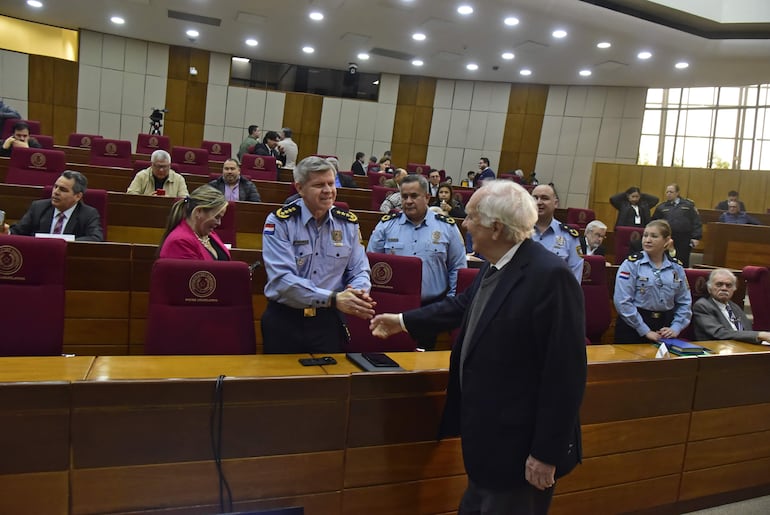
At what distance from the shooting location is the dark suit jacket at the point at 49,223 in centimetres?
366

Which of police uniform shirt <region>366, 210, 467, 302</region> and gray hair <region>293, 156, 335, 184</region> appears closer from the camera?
gray hair <region>293, 156, 335, 184</region>

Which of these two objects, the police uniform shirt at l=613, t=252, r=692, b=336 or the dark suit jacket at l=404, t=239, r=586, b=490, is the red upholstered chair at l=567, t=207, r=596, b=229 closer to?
the police uniform shirt at l=613, t=252, r=692, b=336

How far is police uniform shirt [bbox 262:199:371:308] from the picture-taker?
2.13 metres

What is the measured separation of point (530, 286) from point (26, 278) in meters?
2.07

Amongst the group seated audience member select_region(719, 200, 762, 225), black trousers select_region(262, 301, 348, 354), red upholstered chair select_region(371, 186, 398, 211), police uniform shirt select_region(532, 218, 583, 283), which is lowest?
black trousers select_region(262, 301, 348, 354)

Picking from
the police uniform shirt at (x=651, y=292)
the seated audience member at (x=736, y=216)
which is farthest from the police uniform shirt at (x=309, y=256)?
the seated audience member at (x=736, y=216)

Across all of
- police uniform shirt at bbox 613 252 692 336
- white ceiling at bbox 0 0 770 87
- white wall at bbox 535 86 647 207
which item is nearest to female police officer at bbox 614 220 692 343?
police uniform shirt at bbox 613 252 692 336

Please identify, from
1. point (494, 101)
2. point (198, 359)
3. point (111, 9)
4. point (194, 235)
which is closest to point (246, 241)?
point (194, 235)

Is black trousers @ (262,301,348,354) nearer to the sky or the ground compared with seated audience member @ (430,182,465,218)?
nearer to the ground

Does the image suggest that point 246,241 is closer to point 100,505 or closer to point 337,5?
point 100,505

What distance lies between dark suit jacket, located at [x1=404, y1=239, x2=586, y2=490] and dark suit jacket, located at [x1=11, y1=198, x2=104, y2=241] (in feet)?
10.2

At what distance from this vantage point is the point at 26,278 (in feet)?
7.60

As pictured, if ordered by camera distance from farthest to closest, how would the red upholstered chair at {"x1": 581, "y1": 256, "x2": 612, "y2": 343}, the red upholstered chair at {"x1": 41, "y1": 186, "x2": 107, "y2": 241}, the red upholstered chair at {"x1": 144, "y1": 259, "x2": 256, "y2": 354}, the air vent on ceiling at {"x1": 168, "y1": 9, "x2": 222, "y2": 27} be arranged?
the air vent on ceiling at {"x1": 168, "y1": 9, "x2": 222, "y2": 27} → the red upholstered chair at {"x1": 41, "y1": 186, "x2": 107, "y2": 241} → the red upholstered chair at {"x1": 581, "y1": 256, "x2": 612, "y2": 343} → the red upholstered chair at {"x1": 144, "y1": 259, "x2": 256, "y2": 354}

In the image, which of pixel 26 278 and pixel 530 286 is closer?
pixel 530 286
